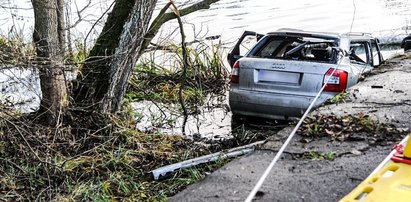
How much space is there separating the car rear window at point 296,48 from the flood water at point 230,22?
4.20 feet

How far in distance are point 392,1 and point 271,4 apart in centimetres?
496

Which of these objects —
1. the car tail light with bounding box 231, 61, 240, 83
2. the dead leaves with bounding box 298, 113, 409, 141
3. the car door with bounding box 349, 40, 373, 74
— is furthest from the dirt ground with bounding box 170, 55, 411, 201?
the car door with bounding box 349, 40, 373, 74

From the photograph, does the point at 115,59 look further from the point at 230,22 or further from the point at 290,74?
the point at 230,22

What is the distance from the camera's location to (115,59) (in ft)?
24.1

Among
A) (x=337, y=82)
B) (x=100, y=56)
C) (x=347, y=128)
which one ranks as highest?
(x=100, y=56)

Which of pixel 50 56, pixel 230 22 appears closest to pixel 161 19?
pixel 50 56

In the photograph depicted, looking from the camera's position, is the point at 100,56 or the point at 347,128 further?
the point at 100,56

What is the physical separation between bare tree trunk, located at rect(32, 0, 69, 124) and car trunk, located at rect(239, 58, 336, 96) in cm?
259

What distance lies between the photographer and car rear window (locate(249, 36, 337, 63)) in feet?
26.2

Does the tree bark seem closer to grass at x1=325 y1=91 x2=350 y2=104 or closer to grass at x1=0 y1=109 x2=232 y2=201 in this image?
grass at x1=0 y1=109 x2=232 y2=201

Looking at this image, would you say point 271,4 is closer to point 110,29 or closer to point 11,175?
point 110,29

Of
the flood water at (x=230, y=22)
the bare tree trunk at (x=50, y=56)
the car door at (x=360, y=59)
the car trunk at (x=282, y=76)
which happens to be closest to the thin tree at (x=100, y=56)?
the bare tree trunk at (x=50, y=56)

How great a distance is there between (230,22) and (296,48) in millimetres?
10394

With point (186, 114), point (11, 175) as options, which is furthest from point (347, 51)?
point (11, 175)
